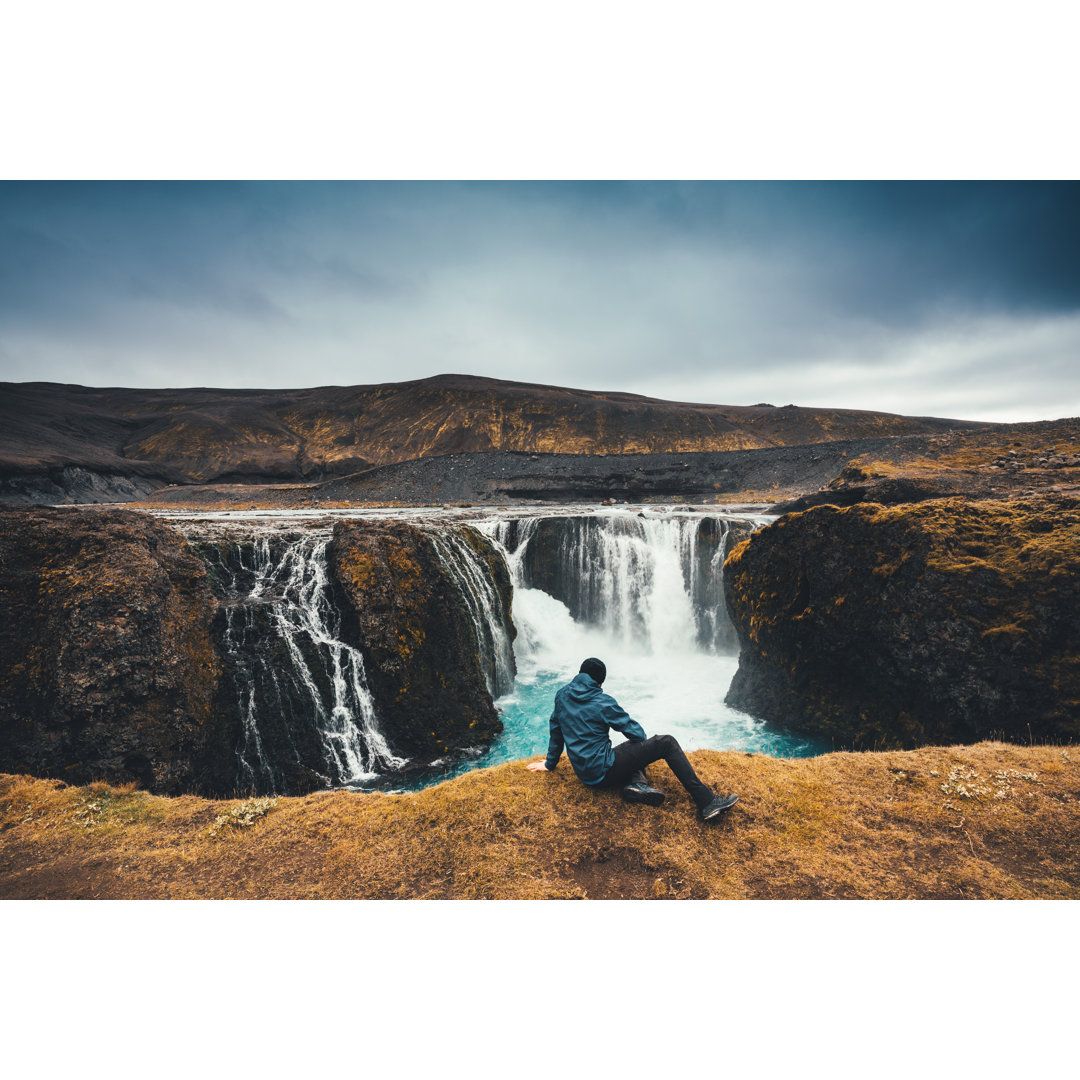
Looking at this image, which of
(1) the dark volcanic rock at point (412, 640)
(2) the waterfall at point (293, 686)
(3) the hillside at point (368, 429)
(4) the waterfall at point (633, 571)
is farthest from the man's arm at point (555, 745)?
(3) the hillside at point (368, 429)

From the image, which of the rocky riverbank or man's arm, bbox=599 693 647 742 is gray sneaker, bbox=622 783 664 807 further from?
the rocky riverbank

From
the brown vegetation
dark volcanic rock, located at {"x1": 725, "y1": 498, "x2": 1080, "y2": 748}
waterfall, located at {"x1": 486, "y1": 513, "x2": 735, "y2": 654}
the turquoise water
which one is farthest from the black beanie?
the brown vegetation

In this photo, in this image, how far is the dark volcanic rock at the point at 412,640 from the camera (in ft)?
40.2

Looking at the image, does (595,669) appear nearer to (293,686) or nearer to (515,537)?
(293,686)

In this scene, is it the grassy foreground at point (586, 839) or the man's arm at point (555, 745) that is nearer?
the grassy foreground at point (586, 839)

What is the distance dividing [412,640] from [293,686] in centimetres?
295

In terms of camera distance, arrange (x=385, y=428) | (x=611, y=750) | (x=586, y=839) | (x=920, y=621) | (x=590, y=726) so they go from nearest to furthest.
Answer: (x=586, y=839) < (x=590, y=726) < (x=611, y=750) < (x=920, y=621) < (x=385, y=428)

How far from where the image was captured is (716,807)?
4773mm

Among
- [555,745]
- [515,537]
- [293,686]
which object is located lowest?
[293,686]

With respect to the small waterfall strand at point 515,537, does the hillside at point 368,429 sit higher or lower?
higher

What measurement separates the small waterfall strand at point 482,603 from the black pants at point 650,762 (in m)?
10.4

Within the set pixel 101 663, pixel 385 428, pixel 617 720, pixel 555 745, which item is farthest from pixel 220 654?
pixel 385 428

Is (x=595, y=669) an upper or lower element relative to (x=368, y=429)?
lower

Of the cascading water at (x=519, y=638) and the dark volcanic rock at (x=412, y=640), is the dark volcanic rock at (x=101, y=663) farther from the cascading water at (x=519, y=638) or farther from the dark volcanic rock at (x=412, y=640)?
the dark volcanic rock at (x=412, y=640)
